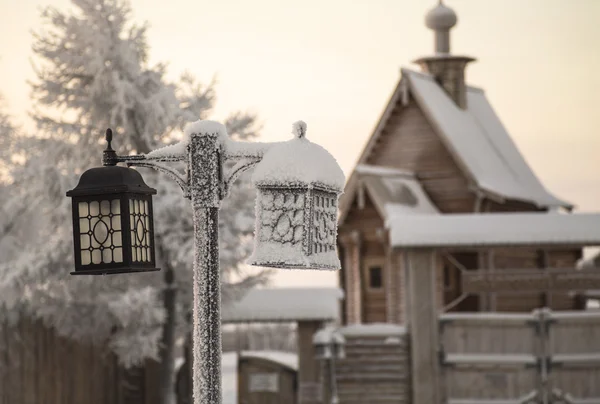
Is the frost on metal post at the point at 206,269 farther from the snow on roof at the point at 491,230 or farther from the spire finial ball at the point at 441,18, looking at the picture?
the spire finial ball at the point at 441,18

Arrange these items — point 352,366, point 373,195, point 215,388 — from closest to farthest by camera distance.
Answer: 1. point 215,388
2. point 352,366
3. point 373,195

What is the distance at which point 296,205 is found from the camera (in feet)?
19.1

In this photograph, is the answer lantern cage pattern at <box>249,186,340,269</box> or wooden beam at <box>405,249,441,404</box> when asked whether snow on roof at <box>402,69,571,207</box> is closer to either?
wooden beam at <box>405,249,441,404</box>

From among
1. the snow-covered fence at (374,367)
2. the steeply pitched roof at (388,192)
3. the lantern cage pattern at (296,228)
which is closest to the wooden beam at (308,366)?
the snow-covered fence at (374,367)

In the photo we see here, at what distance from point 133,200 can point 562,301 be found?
20905mm

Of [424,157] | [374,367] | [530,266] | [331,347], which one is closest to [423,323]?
[374,367]

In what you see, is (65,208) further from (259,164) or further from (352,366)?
(259,164)

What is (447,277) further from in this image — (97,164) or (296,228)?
(296,228)

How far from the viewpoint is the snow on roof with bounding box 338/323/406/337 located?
1869 cm

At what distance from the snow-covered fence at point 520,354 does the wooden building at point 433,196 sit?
5401mm

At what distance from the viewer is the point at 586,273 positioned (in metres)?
18.6

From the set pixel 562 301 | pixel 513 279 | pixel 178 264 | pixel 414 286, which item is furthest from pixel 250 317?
pixel 562 301

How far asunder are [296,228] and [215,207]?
429mm

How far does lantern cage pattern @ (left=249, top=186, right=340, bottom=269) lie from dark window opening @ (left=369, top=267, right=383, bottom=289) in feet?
65.1
